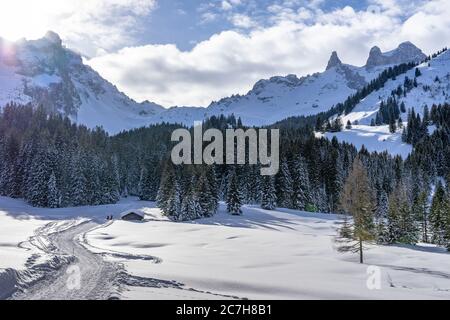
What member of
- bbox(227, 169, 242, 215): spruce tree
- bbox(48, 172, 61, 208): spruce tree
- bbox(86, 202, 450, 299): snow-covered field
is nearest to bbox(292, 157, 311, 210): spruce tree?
bbox(227, 169, 242, 215): spruce tree

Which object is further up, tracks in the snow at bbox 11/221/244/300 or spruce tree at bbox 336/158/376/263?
spruce tree at bbox 336/158/376/263

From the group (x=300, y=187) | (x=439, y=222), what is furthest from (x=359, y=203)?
(x=300, y=187)

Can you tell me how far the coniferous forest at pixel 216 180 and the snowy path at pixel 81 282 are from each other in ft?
124

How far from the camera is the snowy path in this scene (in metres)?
19.4

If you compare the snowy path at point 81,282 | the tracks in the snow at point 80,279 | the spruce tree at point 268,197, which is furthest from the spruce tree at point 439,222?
the snowy path at point 81,282

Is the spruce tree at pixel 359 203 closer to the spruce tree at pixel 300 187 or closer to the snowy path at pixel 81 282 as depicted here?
the snowy path at pixel 81 282

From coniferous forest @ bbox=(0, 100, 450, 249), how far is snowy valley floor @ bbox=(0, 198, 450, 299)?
9131 millimetres

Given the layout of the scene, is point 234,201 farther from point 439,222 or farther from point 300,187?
point 439,222

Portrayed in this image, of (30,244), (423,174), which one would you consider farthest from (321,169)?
(30,244)

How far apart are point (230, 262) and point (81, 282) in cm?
1324

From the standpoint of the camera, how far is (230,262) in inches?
1297

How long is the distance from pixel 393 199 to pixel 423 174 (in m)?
71.9

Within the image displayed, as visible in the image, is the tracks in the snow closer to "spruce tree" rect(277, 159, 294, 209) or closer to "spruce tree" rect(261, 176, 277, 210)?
"spruce tree" rect(261, 176, 277, 210)
